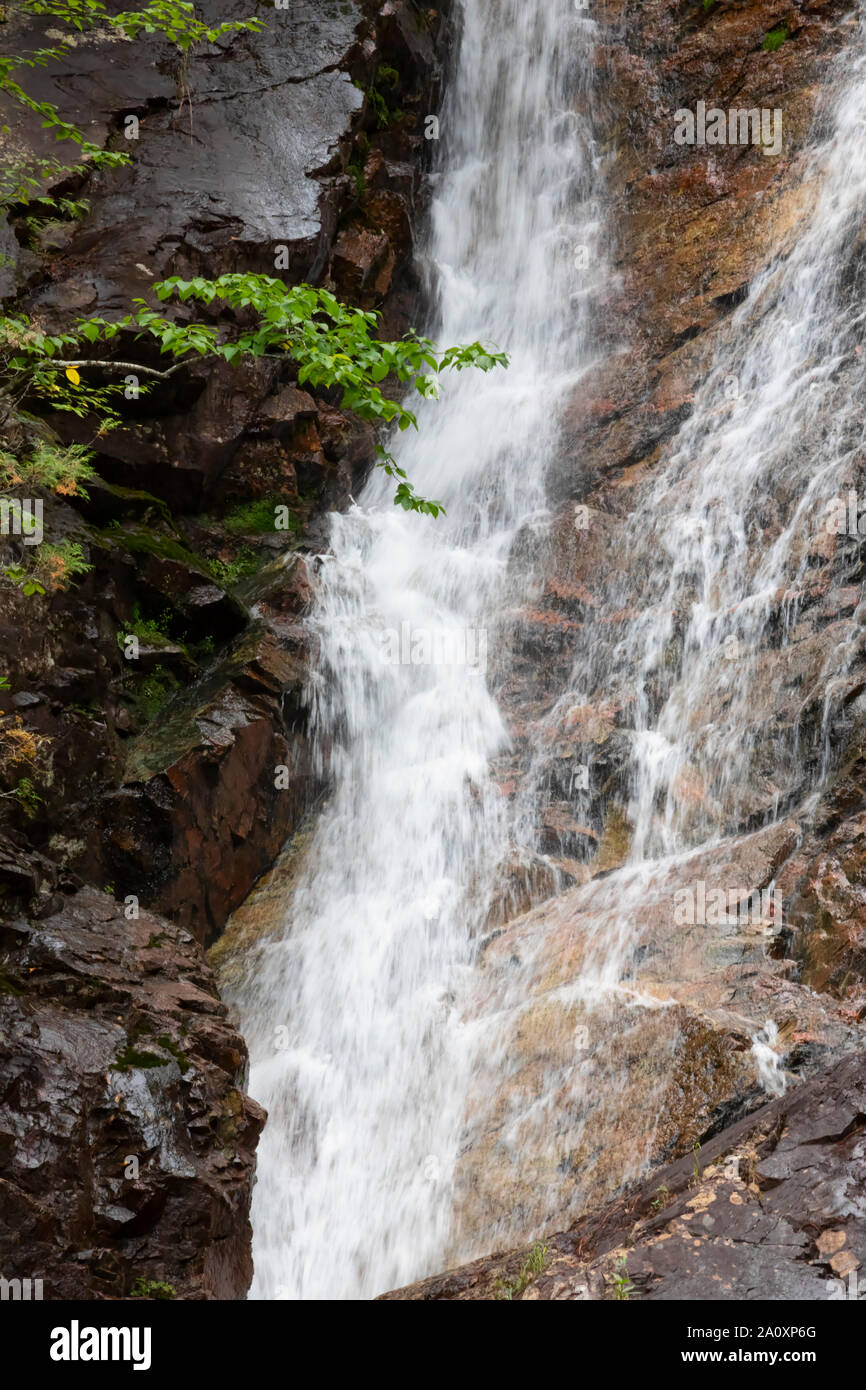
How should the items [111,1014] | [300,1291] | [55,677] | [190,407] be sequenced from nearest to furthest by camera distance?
[111,1014] < [300,1291] < [55,677] < [190,407]

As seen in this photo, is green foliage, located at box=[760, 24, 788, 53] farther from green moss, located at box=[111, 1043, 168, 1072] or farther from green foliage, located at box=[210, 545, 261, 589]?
green moss, located at box=[111, 1043, 168, 1072]

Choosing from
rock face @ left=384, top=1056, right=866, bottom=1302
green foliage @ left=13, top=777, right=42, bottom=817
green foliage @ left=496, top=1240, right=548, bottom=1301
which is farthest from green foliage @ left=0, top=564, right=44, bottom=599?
rock face @ left=384, top=1056, right=866, bottom=1302

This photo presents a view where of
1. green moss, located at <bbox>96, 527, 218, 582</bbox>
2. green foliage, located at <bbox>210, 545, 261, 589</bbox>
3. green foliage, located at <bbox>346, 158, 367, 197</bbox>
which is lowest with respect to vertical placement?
green moss, located at <bbox>96, 527, 218, 582</bbox>

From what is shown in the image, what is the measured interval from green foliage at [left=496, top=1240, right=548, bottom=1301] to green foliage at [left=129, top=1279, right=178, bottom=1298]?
1.68 metres

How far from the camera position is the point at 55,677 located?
25.2 feet

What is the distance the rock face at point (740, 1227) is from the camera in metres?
4.29

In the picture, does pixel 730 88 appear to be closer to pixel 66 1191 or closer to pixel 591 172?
pixel 591 172

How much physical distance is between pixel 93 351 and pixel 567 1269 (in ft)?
27.8

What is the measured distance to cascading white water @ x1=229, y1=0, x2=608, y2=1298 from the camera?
7199 mm

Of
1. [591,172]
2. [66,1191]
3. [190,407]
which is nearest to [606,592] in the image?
[190,407]

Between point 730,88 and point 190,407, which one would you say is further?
point 730,88

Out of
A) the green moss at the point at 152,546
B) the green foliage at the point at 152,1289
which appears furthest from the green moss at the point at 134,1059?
the green moss at the point at 152,546

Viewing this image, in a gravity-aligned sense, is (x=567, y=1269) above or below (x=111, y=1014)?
below
